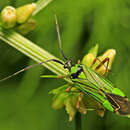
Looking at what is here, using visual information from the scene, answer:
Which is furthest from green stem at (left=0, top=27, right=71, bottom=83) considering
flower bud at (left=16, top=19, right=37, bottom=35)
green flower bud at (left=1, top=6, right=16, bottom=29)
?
green flower bud at (left=1, top=6, right=16, bottom=29)

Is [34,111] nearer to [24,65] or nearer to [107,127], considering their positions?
[24,65]

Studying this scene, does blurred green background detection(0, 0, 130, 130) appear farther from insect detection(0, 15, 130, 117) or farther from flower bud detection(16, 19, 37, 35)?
flower bud detection(16, 19, 37, 35)

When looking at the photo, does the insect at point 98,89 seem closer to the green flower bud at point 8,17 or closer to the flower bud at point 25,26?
the flower bud at point 25,26

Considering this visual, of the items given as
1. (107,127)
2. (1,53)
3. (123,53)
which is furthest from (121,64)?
(1,53)

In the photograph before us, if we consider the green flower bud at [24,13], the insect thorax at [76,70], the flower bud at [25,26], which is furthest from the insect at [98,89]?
the green flower bud at [24,13]

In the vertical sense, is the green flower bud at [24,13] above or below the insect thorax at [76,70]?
above

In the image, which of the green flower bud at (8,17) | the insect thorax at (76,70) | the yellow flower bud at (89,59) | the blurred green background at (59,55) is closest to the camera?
the green flower bud at (8,17)

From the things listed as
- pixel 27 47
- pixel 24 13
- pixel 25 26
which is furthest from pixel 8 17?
pixel 27 47
